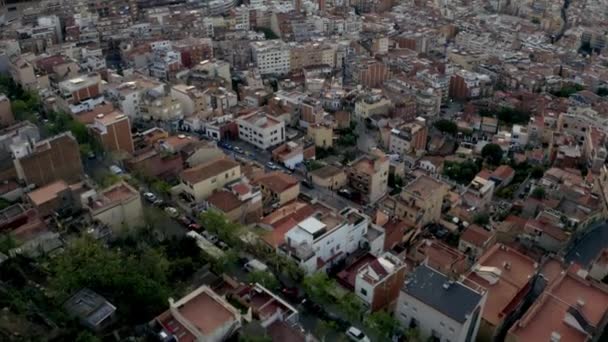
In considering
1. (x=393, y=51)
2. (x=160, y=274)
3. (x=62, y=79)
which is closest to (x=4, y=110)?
(x=62, y=79)

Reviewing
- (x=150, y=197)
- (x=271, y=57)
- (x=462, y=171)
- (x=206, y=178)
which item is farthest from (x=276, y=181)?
(x=271, y=57)

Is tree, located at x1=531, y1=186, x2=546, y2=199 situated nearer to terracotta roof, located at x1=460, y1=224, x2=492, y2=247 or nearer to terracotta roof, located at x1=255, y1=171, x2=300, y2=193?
terracotta roof, located at x1=460, y1=224, x2=492, y2=247

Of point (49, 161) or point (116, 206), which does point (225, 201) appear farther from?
point (49, 161)

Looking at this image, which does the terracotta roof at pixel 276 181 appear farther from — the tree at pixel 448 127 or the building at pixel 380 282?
the tree at pixel 448 127

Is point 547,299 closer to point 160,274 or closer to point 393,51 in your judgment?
point 160,274

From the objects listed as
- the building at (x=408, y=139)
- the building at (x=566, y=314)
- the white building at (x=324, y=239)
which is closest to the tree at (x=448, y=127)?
the building at (x=408, y=139)

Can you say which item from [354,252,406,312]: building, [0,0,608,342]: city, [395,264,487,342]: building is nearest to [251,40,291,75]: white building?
[0,0,608,342]: city
